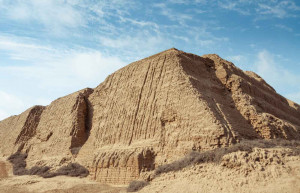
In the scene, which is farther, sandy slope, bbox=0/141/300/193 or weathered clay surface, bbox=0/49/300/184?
weathered clay surface, bbox=0/49/300/184

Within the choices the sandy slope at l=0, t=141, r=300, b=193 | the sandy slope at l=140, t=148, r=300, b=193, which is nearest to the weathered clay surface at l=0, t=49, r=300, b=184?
the sandy slope at l=0, t=141, r=300, b=193

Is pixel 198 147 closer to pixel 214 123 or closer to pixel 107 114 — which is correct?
pixel 214 123

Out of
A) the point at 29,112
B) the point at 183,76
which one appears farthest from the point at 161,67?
the point at 29,112

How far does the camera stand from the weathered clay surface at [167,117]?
1423cm

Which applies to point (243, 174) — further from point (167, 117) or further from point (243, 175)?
point (167, 117)

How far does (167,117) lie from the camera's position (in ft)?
51.4

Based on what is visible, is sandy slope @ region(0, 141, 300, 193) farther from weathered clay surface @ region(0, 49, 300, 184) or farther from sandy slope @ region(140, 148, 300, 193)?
weathered clay surface @ region(0, 49, 300, 184)

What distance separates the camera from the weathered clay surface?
46.7 ft

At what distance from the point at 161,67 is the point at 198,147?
6746 mm

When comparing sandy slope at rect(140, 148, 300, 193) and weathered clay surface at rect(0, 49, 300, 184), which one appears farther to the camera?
weathered clay surface at rect(0, 49, 300, 184)

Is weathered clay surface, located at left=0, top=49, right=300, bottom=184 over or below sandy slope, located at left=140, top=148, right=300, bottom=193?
over

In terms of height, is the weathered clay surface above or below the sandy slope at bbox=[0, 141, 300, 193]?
above

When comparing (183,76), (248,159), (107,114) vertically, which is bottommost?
(248,159)

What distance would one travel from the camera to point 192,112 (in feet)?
47.8
